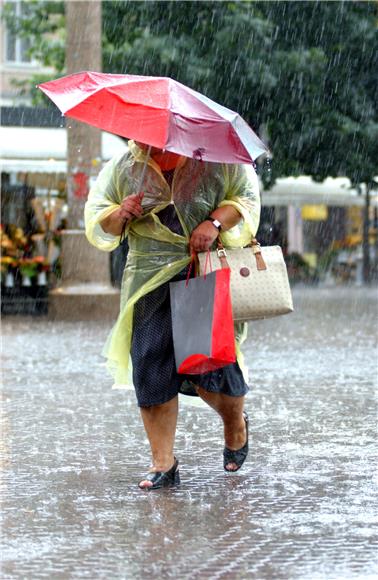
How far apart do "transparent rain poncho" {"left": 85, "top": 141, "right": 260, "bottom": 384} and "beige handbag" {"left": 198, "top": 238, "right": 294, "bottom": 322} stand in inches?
7.4

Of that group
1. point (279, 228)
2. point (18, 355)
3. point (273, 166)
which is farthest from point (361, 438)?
point (279, 228)

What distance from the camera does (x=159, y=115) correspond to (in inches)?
234

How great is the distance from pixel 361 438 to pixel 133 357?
1900 millimetres

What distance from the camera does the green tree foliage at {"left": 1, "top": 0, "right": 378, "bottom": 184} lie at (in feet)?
78.2

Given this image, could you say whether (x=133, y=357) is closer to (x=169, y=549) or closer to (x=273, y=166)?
(x=169, y=549)

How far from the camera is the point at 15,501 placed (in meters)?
6.10

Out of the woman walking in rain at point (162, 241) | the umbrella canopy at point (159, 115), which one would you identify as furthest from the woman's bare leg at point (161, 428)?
the umbrella canopy at point (159, 115)

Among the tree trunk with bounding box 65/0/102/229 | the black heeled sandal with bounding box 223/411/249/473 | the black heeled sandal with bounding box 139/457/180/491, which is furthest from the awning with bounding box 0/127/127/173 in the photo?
the black heeled sandal with bounding box 139/457/180/491

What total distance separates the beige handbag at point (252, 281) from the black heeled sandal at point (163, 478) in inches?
30.7

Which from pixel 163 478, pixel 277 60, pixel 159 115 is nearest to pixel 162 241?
pixel 159 115

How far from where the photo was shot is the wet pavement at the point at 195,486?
4996 mm

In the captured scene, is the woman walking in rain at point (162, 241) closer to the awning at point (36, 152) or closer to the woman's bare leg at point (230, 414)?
the woman's bare leg at point (230, 414)

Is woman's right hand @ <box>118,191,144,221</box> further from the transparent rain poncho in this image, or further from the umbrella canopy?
the umbrella canopy

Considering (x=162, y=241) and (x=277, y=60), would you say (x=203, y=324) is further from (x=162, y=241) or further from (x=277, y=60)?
(x=277, y=60)
